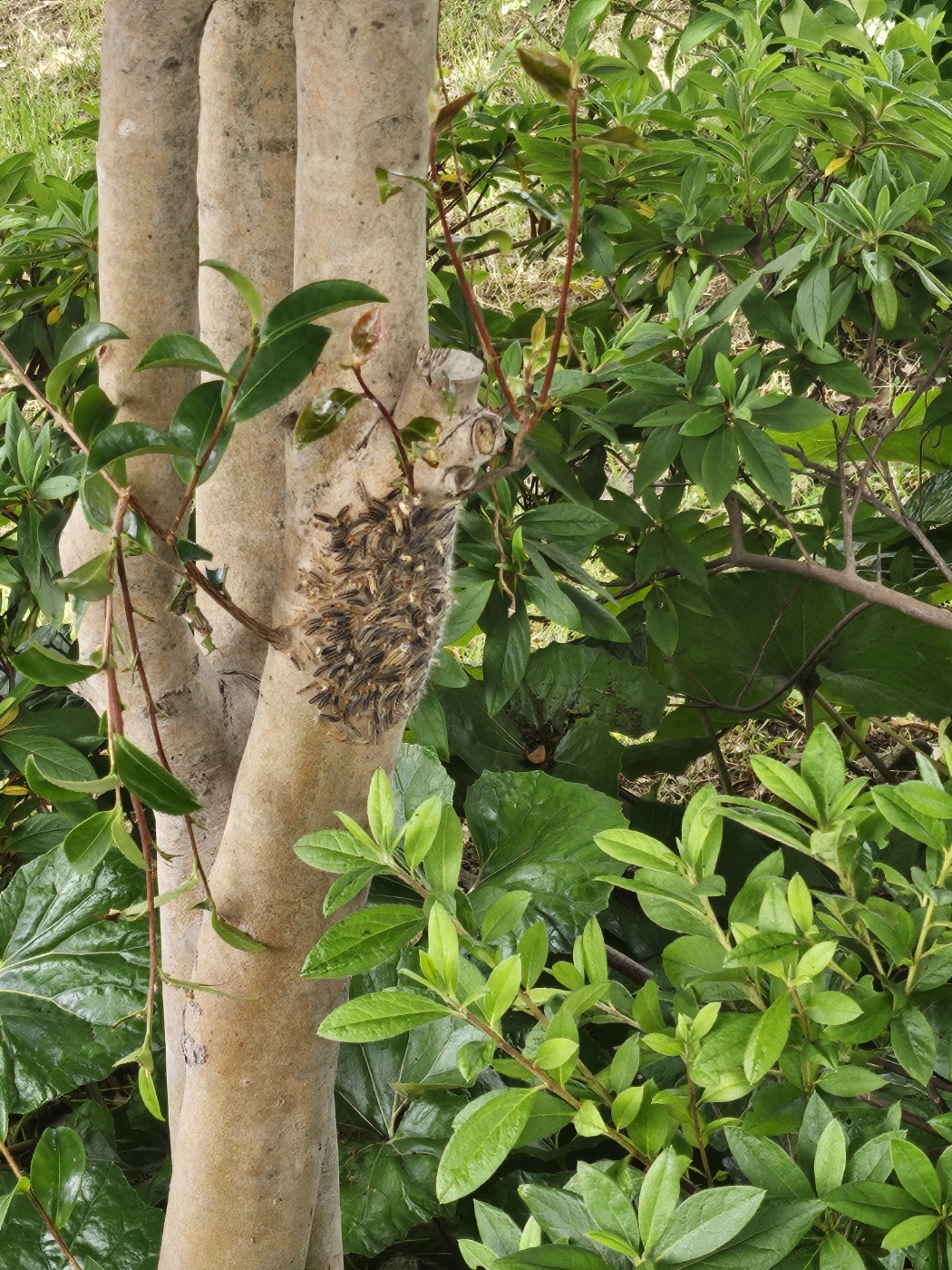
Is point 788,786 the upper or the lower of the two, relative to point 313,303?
lower

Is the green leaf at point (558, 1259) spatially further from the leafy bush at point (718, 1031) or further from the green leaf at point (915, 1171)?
the green leaf at point (915, 1171)

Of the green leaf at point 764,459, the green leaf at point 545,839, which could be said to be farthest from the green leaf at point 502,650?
the green leaf at point 764,459

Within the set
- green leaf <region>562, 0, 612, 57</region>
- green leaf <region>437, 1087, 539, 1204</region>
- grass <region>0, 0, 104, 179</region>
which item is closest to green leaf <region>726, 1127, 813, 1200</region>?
green leaf <region>437, 1087, 539, 1204</region>

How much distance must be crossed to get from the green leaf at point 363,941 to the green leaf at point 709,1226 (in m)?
0.20

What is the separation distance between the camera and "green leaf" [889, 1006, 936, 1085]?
0.57 meters

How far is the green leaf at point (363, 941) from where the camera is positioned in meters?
0.61

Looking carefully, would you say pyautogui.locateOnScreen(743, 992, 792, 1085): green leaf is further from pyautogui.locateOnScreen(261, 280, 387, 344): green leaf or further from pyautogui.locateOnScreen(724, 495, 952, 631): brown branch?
pyautogui.locateOnScreen(724, 495, 952, 631): brown branch

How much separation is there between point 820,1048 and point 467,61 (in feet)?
9.42

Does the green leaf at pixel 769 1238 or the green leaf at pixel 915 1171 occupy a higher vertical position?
the green leaf at pixel 915 1171

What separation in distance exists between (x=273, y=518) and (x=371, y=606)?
181mm

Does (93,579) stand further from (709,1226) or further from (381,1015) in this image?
(709,1226)

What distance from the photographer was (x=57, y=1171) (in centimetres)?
75

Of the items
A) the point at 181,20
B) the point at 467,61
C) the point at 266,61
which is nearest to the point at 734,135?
the point at 266,61

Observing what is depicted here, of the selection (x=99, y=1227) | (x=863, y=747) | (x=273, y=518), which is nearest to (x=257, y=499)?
(x=273, y=518)
